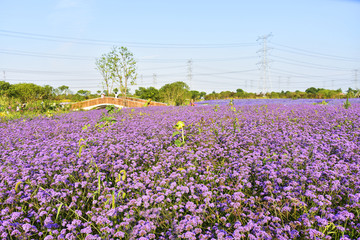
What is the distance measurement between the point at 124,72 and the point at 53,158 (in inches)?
1085

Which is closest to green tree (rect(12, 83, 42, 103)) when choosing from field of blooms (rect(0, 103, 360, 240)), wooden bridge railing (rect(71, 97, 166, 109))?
wooden bridge railing (rect(71, 97, 166, 109))

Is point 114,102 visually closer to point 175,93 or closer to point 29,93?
point 175,93

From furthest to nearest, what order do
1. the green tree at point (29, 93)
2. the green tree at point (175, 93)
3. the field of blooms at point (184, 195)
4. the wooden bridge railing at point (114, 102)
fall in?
the wooden bridge railing at point (114, 102)
the green tree at point (175, 93)
the green tree at point (29, 93)
the field of blooms at point (184, 195)

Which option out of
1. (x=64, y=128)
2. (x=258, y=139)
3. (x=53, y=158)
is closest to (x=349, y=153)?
(x=258, y=139)

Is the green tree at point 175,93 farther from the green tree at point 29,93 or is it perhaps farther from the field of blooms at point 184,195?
the field of blooms at point 184,195

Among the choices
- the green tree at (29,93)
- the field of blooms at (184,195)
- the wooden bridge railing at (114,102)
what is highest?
the green tree at (29,93)

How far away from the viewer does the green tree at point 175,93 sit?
28916mm

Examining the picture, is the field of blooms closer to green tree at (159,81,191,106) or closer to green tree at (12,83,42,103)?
green tree at (12,83,42,103)

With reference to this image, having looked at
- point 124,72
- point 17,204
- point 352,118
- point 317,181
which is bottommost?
point 17,204

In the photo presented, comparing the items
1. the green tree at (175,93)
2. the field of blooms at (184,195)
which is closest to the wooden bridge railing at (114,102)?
the green tree at (175,93)

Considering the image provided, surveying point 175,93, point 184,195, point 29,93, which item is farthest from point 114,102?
point 184,195

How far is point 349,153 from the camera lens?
346 centimetres

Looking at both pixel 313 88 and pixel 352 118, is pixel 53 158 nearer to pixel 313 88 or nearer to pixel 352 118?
pixel 352 118

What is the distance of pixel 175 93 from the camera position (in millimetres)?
29562
